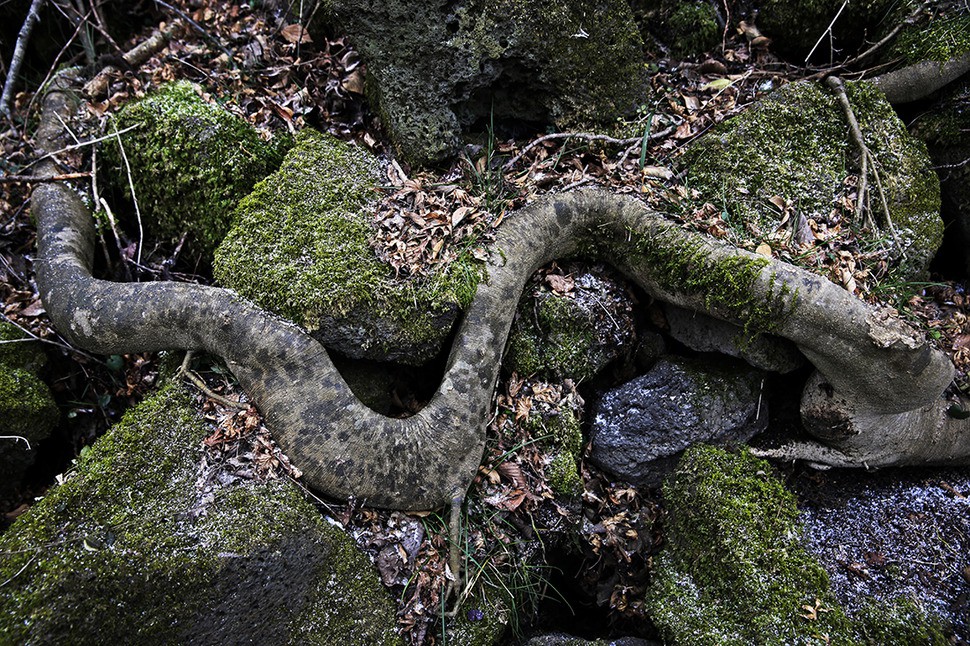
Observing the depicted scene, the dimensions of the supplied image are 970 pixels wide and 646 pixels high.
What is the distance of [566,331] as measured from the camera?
4.30 m

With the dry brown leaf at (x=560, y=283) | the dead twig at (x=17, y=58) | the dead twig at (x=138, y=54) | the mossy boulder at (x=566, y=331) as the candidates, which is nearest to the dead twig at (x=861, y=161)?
the mossy boulder at (x=566, y=331)

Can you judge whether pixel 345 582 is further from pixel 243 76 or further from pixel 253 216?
pixel 243 76

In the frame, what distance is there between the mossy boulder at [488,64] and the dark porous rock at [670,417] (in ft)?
7.54

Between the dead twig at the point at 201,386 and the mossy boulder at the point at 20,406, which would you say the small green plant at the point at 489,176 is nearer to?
the dead twig at the point at 201,386

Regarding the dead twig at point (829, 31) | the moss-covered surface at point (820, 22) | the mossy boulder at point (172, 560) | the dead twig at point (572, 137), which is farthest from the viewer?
the moss-covered surface at point (820, 22)

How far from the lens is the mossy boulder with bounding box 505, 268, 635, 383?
4.28 meters

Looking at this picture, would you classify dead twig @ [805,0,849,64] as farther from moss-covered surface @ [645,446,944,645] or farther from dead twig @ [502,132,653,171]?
moss-covered surface @ [645,446,944,645]

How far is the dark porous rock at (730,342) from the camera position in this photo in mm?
4141

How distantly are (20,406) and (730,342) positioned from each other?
5.18 m

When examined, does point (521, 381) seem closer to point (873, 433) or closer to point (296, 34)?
point (873, 433)

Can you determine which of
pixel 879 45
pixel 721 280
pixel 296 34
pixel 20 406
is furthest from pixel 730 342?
pixel 20 406

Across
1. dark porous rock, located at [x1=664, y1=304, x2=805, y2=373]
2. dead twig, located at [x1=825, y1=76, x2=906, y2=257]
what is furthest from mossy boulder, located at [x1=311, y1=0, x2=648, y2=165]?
dark porous rock, located at [x1=664, y1=304, x2=805, y2=373]

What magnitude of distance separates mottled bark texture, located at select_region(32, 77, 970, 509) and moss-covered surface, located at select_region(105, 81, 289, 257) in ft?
2.17

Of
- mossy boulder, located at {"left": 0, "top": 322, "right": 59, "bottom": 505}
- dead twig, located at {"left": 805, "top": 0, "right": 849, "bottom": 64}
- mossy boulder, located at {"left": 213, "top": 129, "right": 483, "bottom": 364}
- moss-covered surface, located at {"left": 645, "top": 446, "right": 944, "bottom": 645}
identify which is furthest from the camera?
dead twig, located at {"left": 805, "top": 0, "right": 849, "bottom": 64}
